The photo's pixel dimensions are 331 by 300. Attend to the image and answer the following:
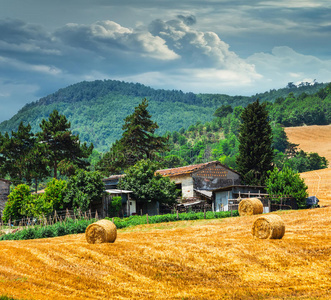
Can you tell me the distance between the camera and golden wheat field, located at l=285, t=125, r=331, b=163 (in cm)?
14475

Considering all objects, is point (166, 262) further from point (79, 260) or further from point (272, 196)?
point (272, 196)

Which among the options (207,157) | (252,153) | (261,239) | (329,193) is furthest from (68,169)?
(207,157)

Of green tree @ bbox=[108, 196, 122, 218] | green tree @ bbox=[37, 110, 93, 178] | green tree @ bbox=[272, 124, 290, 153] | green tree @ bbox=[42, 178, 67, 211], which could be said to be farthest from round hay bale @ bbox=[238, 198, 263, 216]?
green tree @ bbox=[272, 124, 290, 153]

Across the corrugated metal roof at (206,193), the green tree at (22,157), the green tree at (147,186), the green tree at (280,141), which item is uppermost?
the green tree at (280,141)

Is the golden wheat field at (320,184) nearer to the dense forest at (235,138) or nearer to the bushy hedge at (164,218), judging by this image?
the bushy hedge at (164,218)

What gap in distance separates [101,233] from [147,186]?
27.6 m

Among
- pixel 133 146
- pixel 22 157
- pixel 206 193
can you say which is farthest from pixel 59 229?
pixel 133 146

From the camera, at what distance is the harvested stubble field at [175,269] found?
60.2ft

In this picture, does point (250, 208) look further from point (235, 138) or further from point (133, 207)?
point (235, 138)

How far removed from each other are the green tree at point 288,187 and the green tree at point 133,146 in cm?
2575

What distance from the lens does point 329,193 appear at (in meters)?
66.4

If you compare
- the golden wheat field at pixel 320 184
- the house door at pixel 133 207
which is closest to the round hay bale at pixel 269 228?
the house door at pixel 133 207

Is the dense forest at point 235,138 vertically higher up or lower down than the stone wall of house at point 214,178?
higher up

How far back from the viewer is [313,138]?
15650 centimetres
